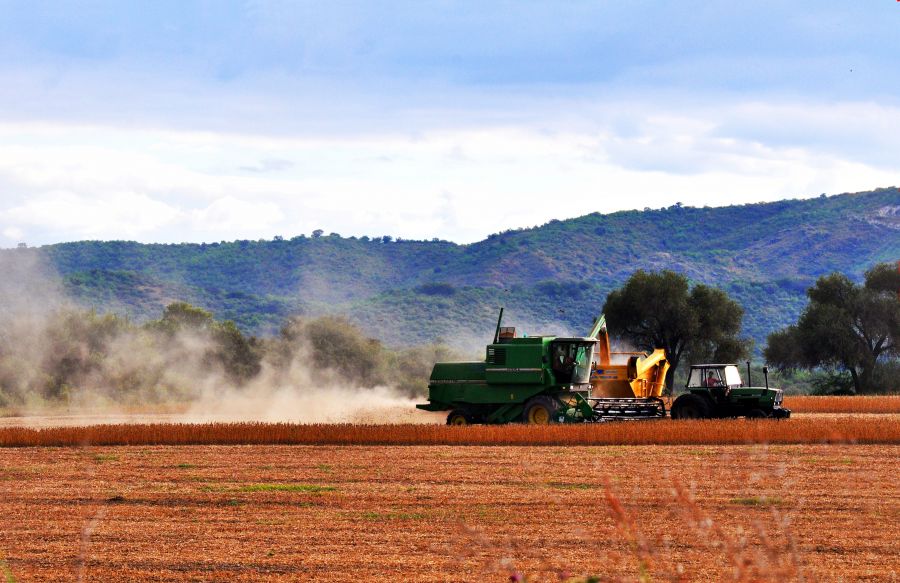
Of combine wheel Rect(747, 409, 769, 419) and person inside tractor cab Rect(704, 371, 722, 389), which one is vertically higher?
person inside tractor cab Rect(704, 371, 722, 389)

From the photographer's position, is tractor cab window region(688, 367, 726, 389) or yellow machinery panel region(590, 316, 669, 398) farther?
yellow machinery panel region(590, 316, 669, 398)

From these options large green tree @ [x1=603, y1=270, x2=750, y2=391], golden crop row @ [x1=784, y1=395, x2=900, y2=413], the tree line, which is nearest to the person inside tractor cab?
golden crop row @ [x1=784, y1=395, x2=900, y2=413]

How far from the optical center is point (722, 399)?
124 feet

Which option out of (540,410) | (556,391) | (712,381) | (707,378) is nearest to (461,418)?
(540,410)

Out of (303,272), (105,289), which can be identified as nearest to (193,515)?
(105,289)

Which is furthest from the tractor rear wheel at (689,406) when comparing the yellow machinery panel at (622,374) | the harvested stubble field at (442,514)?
the harvested stubble field at (442,514)

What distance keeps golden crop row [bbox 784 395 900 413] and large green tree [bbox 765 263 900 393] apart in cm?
1978

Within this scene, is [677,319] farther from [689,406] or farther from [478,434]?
[478,434]

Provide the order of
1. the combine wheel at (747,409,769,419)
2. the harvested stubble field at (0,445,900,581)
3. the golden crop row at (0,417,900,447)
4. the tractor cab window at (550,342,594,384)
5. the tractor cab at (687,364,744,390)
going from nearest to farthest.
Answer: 1. the harvested stubble field at (0,445,900,581)
2. the golden crop row at (0,417,900,447)
3. the tractor cab window at (550,342,594,384)
4. the combine wheel at (747,409,769,419)
5. the tractor cab at (687,364,744,390)

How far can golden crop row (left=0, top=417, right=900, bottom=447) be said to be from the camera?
98.7 feet

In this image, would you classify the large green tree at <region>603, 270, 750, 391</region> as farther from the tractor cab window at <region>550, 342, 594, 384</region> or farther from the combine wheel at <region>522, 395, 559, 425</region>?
the combine wheel at <region>522, 395, 559, 425</region>

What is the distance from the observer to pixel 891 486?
66.2ft

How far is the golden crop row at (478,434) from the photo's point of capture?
3008 cm

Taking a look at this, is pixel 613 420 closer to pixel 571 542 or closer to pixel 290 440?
pixel 290 440
